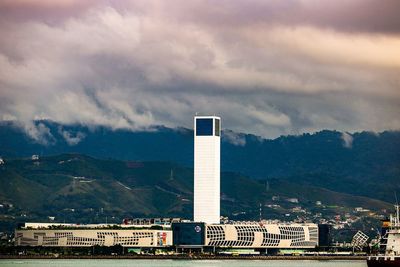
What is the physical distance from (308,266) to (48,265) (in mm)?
34870

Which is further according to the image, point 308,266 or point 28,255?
point 28,255

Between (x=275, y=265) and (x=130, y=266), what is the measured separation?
21.8 metres

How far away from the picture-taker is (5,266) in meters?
147

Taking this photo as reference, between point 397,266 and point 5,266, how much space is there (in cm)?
5797

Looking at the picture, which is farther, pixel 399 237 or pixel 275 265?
pixel 275 265

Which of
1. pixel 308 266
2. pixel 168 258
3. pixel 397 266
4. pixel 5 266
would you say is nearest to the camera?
pixel 397 266

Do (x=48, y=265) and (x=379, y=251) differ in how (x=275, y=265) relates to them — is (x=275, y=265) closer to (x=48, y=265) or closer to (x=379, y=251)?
(x=48, y=265)

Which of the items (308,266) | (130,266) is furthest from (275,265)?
(130,266)

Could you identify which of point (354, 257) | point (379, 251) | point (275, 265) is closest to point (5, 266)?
point (275, 265)

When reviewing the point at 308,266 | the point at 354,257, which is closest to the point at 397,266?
the point at 308,266

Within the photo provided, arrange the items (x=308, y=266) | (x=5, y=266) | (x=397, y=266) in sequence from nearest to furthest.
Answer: (x=397, y=266), (x=5, y=266), (x=308, y=266)

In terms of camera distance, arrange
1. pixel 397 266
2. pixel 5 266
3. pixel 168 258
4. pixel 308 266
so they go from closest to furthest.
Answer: pixel 397 266, pixel 5 266, pixel 308 266, pixel 168 258

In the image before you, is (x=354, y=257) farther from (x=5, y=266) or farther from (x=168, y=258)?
(x=5, y=266)

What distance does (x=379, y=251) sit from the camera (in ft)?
373
